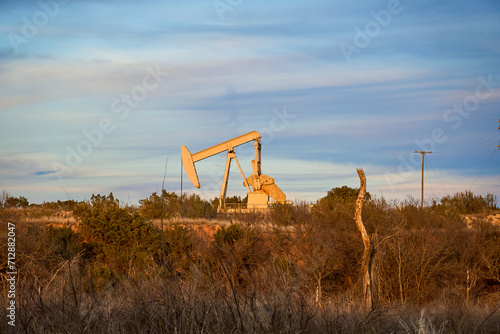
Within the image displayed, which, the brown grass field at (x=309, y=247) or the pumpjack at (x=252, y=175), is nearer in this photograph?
the brown grass field at (x=309, y=247)

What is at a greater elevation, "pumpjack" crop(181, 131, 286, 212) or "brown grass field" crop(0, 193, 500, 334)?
"pumpjack" crop(181, 131, 286, 212)

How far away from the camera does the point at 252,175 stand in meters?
35.3

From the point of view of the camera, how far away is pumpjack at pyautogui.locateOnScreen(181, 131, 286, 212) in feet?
115

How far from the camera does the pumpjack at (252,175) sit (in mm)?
34906

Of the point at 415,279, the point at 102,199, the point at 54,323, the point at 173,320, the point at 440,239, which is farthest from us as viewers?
the point at 102,199

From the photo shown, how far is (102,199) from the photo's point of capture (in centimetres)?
2944

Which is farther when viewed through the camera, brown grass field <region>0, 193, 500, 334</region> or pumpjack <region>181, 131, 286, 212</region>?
pumpjack <region>181, 131, 286, 212</region>

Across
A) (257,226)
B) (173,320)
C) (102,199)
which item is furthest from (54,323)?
(102,199)

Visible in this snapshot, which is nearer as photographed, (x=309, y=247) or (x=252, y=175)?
(x=309, y=247)

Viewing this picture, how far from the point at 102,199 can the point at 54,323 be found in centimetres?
2535

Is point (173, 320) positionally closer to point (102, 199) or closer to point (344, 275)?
point (344, 275)

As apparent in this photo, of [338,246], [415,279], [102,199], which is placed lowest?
[415,279]

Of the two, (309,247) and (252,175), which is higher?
(252,175)

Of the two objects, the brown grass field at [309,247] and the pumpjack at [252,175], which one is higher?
the pumpjack at [252,175]
